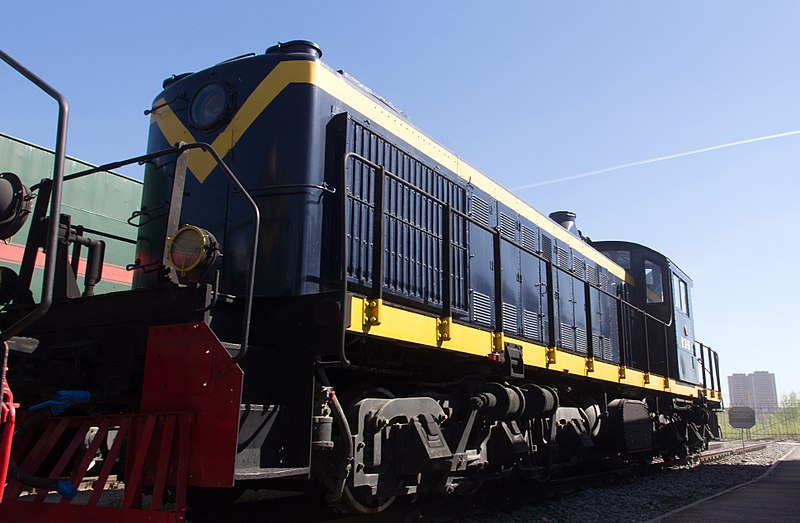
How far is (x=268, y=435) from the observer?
387 centimetres

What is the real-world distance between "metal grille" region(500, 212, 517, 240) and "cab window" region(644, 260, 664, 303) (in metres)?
5.39

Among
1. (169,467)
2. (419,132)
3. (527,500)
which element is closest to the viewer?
(169,467)

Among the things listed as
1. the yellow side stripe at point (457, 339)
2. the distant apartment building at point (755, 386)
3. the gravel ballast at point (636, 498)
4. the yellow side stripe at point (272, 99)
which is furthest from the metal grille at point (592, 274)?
the distant apartment building at point (755, 386)

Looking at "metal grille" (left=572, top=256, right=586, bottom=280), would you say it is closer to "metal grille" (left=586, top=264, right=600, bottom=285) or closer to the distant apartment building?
"metal grille" (left=586, top=264, right=600, bottom=285)

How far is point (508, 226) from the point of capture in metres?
8.05

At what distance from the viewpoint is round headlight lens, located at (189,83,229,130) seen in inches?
208

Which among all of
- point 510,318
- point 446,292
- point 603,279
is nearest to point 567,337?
point 510,318

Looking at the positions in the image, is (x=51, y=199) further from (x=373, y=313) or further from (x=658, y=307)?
(x=658, y=307)

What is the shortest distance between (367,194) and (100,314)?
2.19 m

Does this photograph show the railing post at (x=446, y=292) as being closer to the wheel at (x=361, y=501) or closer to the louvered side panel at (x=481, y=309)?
the wheel at (x=361, y=501)

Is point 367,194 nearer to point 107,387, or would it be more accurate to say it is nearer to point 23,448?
point 107,387

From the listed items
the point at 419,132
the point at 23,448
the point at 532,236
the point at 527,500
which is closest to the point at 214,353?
the point at 23,448

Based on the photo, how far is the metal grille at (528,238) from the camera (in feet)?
27.8

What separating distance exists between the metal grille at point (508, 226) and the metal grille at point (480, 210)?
0.37 metres
